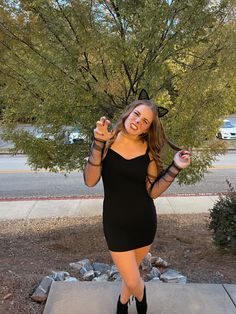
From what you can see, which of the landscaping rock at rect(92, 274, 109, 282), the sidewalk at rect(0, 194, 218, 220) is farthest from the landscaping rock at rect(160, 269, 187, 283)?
the sidewalk at rect(0, 194, 218, 220)

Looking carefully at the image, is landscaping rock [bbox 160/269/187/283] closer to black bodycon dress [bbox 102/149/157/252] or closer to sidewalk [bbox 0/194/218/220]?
black bodycon dress [bbox 102/149/157/252]

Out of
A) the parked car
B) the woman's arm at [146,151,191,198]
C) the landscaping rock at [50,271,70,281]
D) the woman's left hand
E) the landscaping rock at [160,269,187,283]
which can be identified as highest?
the woman's left hand

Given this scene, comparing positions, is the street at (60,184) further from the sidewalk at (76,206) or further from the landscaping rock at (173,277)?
the landscaping rock at (173,277)

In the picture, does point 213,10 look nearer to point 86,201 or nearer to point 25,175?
point 86,201

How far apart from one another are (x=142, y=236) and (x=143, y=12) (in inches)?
86.9

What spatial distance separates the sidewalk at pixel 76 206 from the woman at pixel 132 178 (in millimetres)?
4712

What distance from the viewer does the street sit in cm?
1027

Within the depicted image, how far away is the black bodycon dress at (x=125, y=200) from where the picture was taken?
9.30 feet

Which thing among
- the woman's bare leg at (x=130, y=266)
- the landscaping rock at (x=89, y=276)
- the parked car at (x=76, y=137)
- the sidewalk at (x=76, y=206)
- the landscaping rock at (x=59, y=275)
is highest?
the parked car at (x=76, y=137)

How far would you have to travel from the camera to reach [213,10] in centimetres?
458

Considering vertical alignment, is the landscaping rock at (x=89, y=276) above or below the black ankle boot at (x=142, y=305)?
below

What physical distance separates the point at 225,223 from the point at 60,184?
7340 millimetres

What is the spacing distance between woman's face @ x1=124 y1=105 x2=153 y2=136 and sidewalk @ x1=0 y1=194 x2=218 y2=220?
193 inches

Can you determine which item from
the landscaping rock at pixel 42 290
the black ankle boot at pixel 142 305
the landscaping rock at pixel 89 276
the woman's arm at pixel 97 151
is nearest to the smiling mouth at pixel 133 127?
the woman's arm at pixel 97 151
